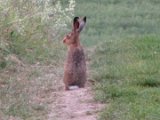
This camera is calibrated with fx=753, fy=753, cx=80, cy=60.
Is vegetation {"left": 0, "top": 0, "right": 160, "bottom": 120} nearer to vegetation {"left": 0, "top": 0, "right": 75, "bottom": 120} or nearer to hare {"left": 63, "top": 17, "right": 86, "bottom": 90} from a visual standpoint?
vegetation {"left": 0, "top": 0, "right": 75, "bottom": 120}

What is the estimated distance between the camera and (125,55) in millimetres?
11211

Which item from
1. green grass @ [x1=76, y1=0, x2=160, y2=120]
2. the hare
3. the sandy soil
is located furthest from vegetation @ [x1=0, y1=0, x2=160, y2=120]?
the hare

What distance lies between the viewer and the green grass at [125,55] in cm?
789

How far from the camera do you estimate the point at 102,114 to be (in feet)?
24.7

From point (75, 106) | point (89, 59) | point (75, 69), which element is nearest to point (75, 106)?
point (75, 106)

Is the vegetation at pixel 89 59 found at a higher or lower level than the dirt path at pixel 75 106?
higher

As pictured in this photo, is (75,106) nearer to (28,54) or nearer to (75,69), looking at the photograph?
(75,69)

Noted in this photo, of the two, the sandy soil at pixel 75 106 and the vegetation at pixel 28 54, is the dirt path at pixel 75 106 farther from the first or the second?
the vegetation at pixel 28 54

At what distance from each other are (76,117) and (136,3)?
32.4ft

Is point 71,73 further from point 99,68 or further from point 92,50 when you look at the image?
point 92,50

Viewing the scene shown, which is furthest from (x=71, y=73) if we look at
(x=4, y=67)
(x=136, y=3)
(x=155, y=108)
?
(x=136, y=3)

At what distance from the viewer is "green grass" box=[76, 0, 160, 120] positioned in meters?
7.89

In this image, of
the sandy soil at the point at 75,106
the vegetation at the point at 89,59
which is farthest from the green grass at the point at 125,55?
the sandy soil at the point at 75,106

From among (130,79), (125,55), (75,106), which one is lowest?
(75,106)
